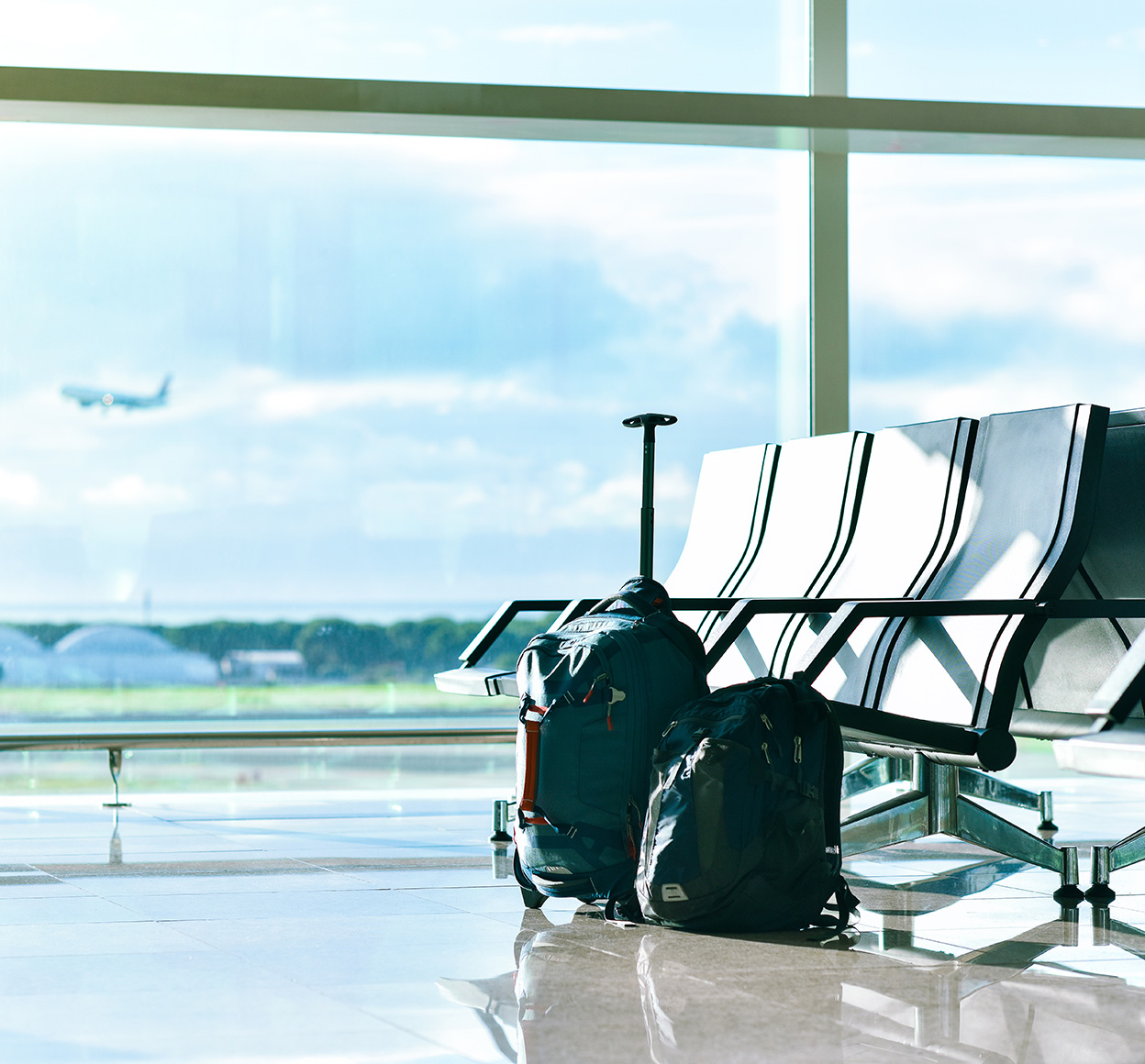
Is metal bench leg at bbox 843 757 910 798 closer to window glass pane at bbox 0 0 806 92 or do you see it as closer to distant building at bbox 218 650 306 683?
distant building at bbox 218 650 306 683

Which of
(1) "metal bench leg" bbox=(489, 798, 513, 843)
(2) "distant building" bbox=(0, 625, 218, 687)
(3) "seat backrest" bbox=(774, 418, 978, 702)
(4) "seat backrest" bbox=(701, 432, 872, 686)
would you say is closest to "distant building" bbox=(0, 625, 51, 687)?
(2) "distant building" bbox=(0, 625, 218, 687)

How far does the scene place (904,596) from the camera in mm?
3492

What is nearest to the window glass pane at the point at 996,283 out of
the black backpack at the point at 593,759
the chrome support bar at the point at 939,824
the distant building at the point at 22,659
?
the chrome support bar at the point at 939,824

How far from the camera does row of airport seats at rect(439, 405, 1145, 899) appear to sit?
283 centimetres

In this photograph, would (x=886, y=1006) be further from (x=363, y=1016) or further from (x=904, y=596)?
(x=904, y=596)

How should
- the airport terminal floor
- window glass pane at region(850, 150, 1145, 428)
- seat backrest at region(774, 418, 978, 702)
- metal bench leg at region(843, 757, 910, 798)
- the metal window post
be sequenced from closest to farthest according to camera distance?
1. the airport terminal floor
2. seat backrest at region(774, 418, 978, 702)
3. metal bench leg at region(843, 757, 910, 798)
4. the metal window post
5. window glass pane at region(850, 150, 1145, 428)

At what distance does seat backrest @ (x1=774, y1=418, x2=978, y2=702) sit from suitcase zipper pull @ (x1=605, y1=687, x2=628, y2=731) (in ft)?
2.28

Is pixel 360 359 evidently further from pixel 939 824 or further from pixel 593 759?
pixel 939 824

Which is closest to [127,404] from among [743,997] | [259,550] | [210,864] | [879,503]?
[259,550]

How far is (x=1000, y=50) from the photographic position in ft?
18.2

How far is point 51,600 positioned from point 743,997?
11.8 ft

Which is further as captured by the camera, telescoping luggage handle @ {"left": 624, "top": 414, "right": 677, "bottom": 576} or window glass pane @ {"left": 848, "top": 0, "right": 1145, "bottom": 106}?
window glass pane @ {"left": 848, "top": 0, "right": 1145, "bottom": 106}

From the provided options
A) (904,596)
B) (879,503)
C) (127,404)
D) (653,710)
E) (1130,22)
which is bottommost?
(653,710)

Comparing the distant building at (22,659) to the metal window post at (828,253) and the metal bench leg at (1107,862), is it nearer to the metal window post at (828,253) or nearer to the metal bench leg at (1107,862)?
the metal window post at (828,253)
